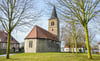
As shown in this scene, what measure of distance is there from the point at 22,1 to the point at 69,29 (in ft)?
37.3

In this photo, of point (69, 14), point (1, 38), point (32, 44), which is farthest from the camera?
point (1, 38)

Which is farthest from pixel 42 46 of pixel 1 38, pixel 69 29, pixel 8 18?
pixel 8 18

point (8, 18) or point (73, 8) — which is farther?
point (8, 18)

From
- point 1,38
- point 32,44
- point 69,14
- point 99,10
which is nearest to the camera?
point 99,10

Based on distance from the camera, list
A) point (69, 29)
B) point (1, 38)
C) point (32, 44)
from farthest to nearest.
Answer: point (1, 38), point (32, 44), point (69, 29)

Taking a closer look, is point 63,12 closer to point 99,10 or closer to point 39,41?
point 99,10

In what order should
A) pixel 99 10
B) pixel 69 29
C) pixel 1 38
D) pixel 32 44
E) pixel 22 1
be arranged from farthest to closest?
pixel 1 38 < pixel 32 44 < pixel 69 29 < pixel 22 1 < pixel 99 10

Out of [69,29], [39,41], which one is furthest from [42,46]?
→ [69,29]

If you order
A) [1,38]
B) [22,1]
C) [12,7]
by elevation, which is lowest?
[1,38]

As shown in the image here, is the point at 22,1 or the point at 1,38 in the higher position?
the point at 22,1

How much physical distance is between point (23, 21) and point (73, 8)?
286 inches

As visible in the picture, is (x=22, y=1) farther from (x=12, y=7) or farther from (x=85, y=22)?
(x=85, y=22)

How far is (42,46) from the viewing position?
33.1 metres

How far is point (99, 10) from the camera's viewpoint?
11.5m
